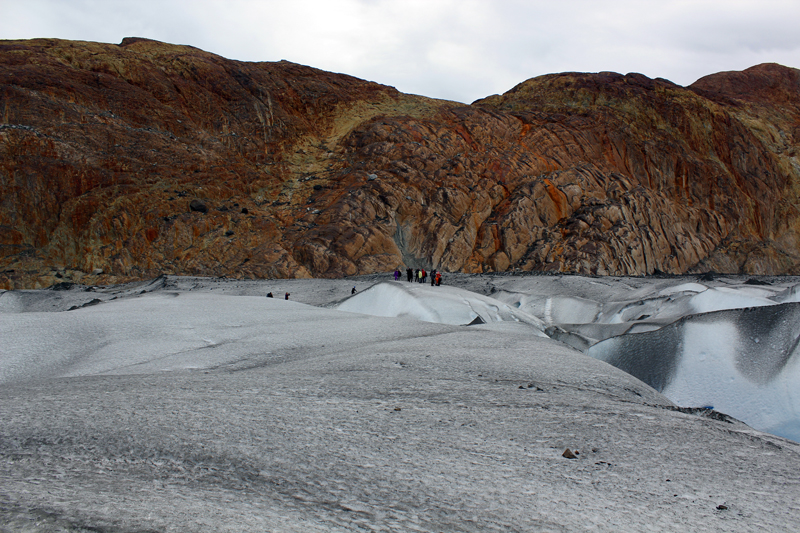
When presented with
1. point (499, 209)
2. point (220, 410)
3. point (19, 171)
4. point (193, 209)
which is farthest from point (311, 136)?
point (220, 410)

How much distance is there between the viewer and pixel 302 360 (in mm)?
6945

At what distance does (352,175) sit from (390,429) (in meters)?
30.8

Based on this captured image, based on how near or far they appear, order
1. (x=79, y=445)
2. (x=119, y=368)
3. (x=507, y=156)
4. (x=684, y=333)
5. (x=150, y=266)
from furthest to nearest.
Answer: (x=507, y=156) → (x=150, y=266) → (x=684, y=333) → (x=119, y=368) → (x=79, y=445)

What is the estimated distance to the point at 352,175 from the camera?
33531 mm

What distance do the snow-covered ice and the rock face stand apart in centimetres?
2017

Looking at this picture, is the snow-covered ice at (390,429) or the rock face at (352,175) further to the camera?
the rock face at (352,175)

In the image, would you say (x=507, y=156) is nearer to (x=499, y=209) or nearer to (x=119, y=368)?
(x=499, y=209)

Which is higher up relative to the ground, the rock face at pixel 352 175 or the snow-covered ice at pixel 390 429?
the rock face at pixel 352 175

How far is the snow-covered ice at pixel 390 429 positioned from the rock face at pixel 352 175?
2017 centimetres

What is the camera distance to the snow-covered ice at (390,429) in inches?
95.5

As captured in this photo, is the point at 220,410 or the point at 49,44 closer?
the point at 220,410

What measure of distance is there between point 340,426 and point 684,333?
729 cm

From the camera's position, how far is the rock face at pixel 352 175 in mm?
27859

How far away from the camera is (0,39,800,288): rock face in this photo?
27859 mm
